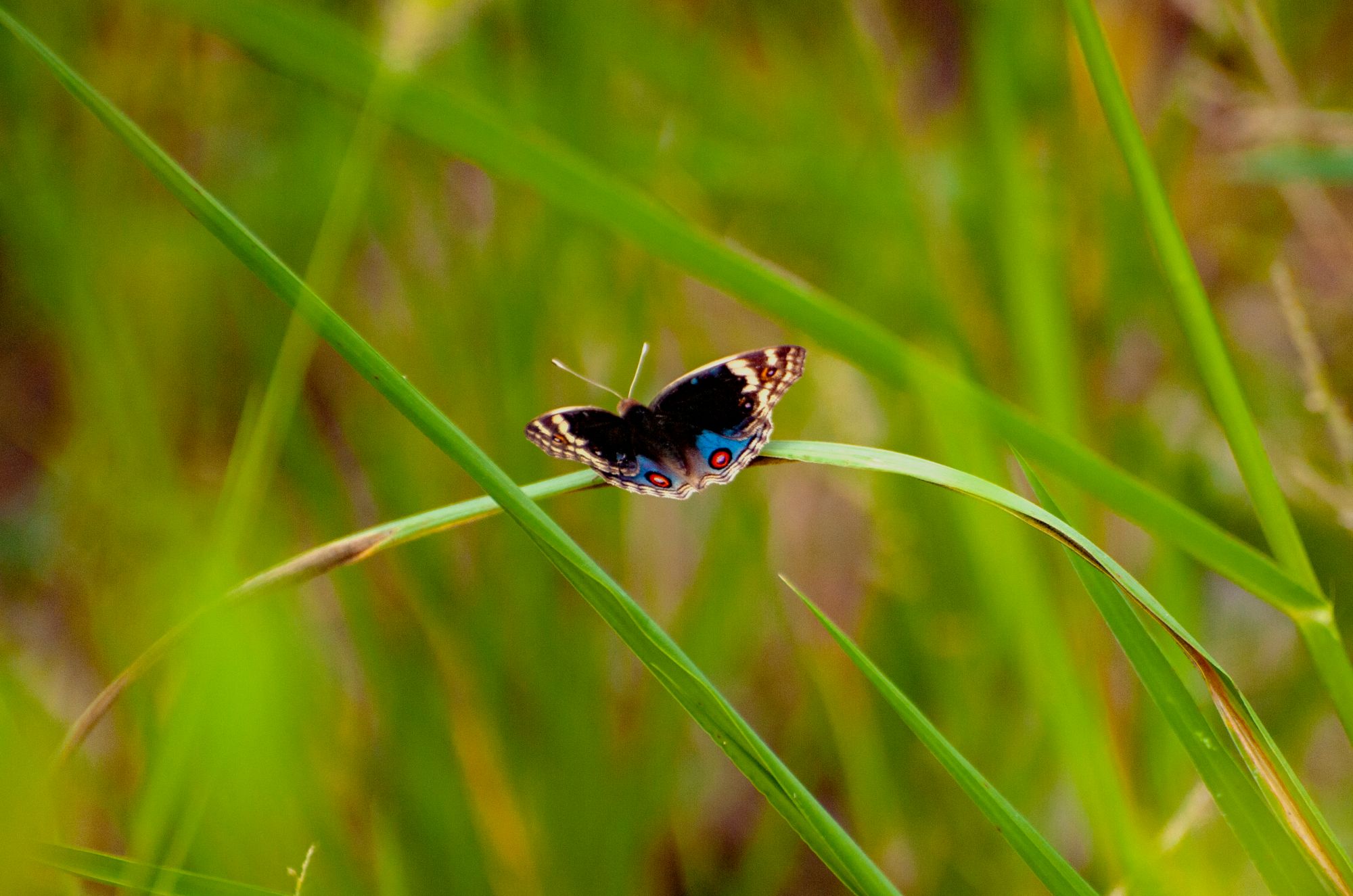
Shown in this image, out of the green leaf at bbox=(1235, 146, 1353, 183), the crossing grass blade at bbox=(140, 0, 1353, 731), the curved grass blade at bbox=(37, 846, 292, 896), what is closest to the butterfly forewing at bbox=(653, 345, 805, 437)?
the crossing grass blade at bbox=(140, 0, 1353, 731)

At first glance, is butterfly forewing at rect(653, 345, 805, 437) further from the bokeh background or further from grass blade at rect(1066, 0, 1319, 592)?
grass blade at rect(1066, 0, 1319, 592)

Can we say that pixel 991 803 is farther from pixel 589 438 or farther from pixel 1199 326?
pixel 589 438

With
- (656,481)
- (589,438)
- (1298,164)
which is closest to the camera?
(656,481)

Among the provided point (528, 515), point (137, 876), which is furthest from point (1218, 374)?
point (137, 876)

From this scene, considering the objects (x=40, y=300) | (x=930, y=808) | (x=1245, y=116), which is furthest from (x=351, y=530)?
(x=1245, y=116)

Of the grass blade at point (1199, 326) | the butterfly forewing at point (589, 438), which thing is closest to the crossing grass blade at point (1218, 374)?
the grass blade at point (1199, 326)

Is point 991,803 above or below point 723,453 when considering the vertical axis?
below

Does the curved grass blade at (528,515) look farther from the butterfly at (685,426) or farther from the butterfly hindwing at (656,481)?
the butterfly at (685,426)
